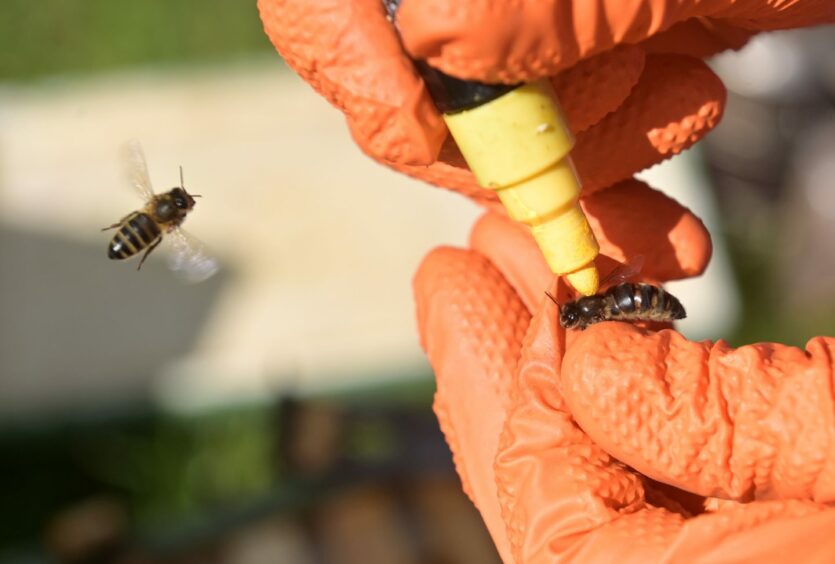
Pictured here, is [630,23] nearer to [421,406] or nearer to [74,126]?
[421,406]

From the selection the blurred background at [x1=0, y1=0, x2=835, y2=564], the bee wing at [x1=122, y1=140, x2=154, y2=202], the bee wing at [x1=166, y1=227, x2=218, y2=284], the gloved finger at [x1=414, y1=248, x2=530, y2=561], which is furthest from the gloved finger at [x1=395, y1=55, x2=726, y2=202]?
the blurred background at [x1=0, y1=0, x2=835, y2=564]

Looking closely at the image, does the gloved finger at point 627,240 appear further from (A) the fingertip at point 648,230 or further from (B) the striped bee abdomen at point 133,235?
(B) the striped bee abdomen at point 133,235

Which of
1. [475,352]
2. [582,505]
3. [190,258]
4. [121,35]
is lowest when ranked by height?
[582,505]

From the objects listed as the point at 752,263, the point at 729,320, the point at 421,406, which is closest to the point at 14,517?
the point at 421,406

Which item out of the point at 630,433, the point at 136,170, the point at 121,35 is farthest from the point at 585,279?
the point at 121,35

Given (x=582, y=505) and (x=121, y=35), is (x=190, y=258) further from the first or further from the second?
(x=121, y=35)

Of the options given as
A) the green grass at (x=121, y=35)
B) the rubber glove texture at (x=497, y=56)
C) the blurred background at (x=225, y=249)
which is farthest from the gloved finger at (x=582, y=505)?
the green grass at (x=121, y=35)
